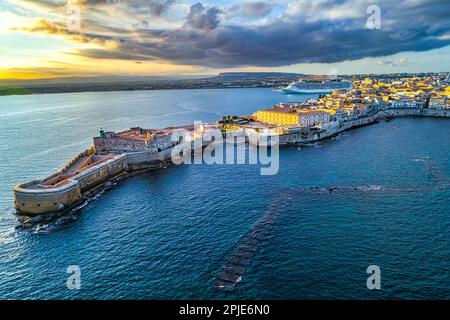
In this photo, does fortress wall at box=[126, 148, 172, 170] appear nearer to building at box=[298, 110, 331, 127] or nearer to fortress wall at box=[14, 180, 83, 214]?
fortress wall at box=[14, 180, 83, 214]

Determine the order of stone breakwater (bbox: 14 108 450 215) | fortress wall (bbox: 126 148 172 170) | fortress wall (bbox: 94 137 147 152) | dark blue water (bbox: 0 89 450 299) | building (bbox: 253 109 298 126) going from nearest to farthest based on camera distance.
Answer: dark blue water (bbox: 0 89 450 299)
stone breakwater (bbox: 14 108 450 215)
fortress wall (bbox: 126 148 172 170)
fortress wall (bbox: 94 137 147 152)
building (bbox: 253 109 298 126)

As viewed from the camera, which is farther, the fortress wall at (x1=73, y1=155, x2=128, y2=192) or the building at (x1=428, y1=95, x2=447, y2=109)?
the building at (x1=428, y1=95, x2=447, y2=109)

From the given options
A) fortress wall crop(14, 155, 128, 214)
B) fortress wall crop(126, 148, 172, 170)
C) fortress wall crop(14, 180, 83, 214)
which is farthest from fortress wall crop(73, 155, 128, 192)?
fortress wall crop(14, 180, 83, 214)

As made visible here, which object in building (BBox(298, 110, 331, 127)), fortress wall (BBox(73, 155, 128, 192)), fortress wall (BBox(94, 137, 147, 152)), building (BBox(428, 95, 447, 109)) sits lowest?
fortress wall (BBox(73, 155, 128, 192))

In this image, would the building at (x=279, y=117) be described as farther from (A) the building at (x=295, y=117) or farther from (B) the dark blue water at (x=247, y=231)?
(B) the dark blue water at (x=247, y=231)

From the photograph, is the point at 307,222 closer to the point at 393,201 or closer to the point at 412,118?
the point at 393,201

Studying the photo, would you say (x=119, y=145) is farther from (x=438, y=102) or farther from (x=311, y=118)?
(x=438, y=102)
